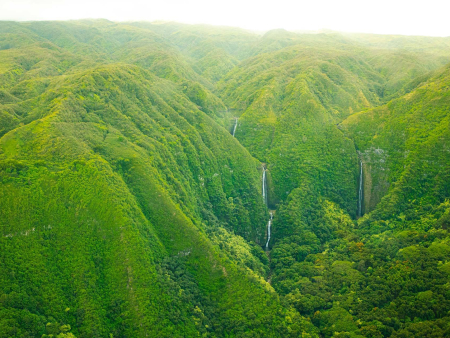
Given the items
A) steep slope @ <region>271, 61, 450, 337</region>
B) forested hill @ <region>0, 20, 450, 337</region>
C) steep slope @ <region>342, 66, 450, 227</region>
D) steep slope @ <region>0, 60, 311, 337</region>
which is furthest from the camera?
steep slope @ <region>342, 66, 450, 227</region>

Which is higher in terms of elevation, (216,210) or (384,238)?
(384,238)

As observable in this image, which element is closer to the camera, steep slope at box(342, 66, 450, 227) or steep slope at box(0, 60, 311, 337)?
steep slope at box(0, 60, 311, 337)

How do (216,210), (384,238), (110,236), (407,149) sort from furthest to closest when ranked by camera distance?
(407,149), (216,210), (384,238), (110,236)

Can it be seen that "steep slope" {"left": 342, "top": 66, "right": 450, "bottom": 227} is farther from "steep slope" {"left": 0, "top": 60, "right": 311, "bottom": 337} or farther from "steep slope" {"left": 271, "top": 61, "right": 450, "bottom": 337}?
"steep slope" {"left": 0, "top": 60, "right": 311, "bottom": 337}

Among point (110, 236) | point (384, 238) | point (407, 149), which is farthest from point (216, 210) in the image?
point (407, 149)

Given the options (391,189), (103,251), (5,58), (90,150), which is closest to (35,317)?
(103,251)

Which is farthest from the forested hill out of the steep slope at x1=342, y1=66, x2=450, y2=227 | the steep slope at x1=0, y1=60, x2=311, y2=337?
the steep slope at x1=342, y1=66, x2=450, y2=227

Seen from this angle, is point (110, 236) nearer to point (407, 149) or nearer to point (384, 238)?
point (384, 238)

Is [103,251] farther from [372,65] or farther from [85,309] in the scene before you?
[372,65]

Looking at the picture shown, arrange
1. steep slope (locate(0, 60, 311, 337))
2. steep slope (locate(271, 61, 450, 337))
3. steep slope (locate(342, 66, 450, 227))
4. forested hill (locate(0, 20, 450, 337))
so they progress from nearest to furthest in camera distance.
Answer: steep slope (locate(0, 60, 311, 337)) < forested hill (locate(0, 20, 450, 337)) < steep slope (locate(271, 61, 450, 337)) < steep slope (locate(342, 66, 450, 227))
